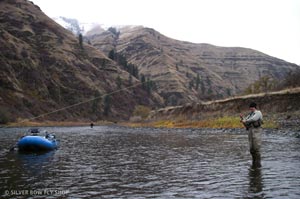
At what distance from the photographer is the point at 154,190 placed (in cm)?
1432

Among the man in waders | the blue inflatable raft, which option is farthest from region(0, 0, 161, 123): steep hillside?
the man in waders

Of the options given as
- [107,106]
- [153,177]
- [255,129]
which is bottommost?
[153,177]

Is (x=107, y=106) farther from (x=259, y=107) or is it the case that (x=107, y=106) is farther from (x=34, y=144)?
(x=34, y=144)

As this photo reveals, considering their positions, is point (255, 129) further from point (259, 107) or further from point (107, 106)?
point (107, 106)

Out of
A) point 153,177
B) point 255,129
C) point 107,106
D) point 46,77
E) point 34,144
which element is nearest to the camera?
point 153,177

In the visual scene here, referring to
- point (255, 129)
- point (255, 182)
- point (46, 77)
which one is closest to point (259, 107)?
point (255, 129)

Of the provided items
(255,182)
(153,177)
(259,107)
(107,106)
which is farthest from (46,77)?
(255,182)

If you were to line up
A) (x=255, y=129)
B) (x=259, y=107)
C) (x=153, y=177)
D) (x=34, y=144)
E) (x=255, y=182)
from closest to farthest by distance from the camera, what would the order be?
(x=255, y=182), (x=153, y=177), (x=255, y=129), (x=34, y=144), (x=259, y=107)

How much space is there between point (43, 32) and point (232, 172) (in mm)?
186474

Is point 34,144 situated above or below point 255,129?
below

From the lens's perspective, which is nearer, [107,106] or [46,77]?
[46,77]

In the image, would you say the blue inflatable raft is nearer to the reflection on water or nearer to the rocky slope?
the reflection on water

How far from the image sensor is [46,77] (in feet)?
523

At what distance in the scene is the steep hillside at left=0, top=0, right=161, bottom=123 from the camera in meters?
138
